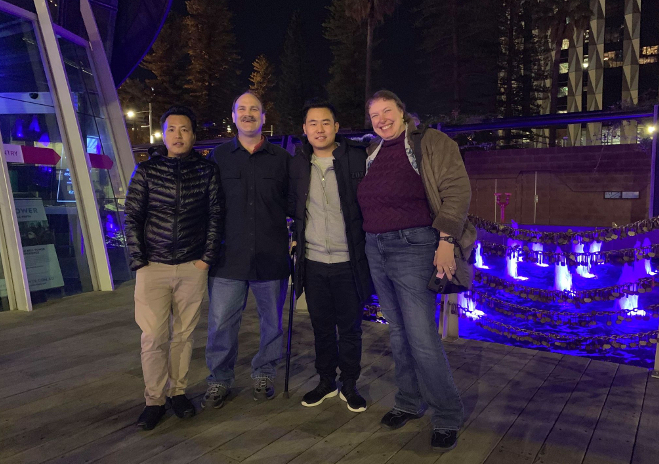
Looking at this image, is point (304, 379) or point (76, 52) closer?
point (304, 379)

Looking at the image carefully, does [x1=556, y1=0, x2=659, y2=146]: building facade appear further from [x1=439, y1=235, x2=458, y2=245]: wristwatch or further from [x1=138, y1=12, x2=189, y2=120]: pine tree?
[x1=439, y1=235, x2=458, y2=245]: wristwatch

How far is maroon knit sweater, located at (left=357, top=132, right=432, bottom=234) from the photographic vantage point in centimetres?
265

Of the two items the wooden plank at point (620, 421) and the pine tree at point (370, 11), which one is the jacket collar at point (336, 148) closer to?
Answer: the wooden plank at point (620, 421)

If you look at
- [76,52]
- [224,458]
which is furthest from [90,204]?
[224,458]

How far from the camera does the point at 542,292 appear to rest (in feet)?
13.6

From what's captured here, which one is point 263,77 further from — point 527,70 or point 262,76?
point 527,70

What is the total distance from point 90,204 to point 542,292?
684 centimetres

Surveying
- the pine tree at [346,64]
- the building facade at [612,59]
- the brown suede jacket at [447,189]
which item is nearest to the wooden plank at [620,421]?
the brown suede jacket at [447,189]

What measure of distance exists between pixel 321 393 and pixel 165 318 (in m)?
1.16

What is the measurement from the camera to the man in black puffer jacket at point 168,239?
2.96m

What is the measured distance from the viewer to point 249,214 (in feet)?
10.5

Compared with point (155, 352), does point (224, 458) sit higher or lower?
lower

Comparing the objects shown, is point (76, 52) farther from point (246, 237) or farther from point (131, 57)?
point (246, 237)

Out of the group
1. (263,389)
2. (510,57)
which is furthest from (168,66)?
(263,389)
